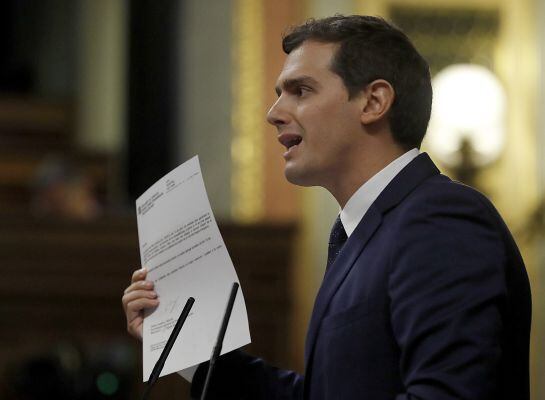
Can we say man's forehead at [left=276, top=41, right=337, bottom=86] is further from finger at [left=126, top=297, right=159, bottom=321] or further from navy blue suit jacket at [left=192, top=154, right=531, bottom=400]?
finger at [left=126, top=297, right=159, bottom=321]

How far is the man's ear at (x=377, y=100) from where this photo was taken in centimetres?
185

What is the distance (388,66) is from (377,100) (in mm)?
57

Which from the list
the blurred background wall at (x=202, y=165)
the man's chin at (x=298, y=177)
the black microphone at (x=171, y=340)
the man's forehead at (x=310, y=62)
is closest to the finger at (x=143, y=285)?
the black microphone at (x=171, y=340)

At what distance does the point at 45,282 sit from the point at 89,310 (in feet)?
0.81

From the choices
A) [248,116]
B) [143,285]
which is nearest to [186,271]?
[143,285]

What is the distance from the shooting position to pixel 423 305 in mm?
1534

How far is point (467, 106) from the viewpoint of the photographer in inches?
189

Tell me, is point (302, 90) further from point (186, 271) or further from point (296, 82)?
point (186, 271)

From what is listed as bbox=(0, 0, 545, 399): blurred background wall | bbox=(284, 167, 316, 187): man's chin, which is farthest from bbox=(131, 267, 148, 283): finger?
bbox=(0, 0, 545, 399): blurred background wall

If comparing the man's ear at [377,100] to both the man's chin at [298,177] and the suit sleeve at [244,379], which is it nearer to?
the man's chin at [298,177]

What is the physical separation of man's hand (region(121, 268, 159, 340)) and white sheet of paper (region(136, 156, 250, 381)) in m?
0.01

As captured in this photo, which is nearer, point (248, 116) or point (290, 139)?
point (290, 139)

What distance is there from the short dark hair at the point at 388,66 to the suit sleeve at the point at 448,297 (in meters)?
0.25

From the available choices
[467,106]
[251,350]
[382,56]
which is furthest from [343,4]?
[382,56]
